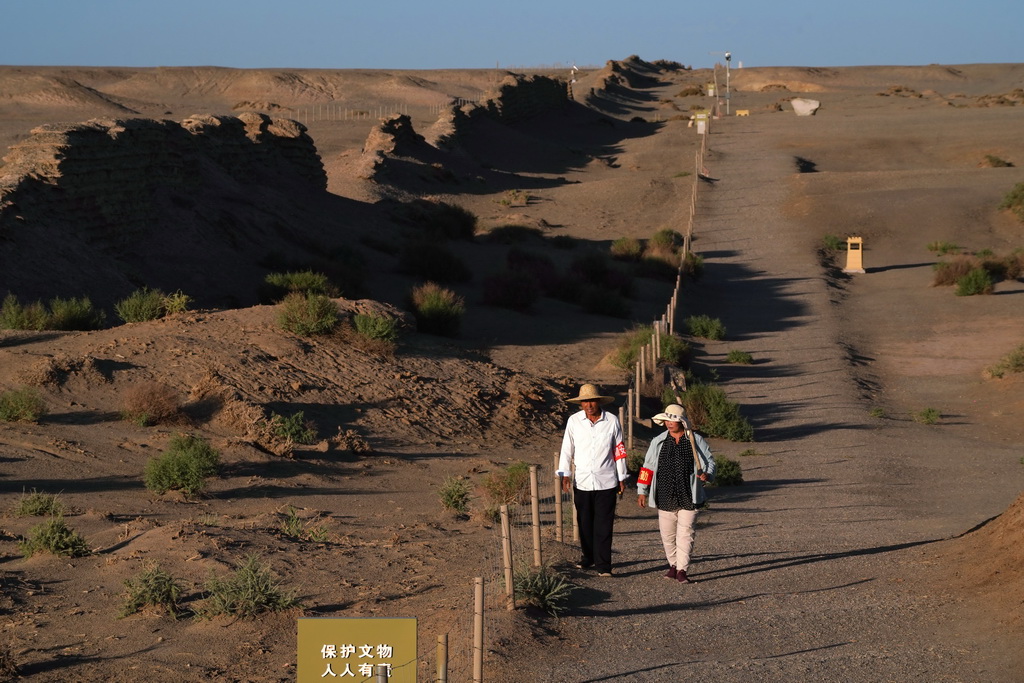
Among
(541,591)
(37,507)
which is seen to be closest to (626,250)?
(37,507)

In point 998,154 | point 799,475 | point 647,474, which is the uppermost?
point 998,154

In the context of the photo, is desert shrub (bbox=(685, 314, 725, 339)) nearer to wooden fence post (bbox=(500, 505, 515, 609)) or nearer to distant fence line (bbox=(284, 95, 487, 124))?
wooden fence post (bbox=(500, 505, 515, 609))

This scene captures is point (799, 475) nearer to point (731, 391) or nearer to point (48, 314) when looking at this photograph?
point (731, 391)

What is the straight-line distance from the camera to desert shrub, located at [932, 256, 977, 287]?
3397 cm

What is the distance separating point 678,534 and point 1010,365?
672 inches

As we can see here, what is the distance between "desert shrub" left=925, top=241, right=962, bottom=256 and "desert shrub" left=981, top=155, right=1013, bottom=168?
18.7 metres

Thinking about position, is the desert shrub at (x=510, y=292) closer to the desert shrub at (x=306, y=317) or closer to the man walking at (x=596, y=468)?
the desert shrub at (x=306, y=317)

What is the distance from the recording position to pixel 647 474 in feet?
32.2

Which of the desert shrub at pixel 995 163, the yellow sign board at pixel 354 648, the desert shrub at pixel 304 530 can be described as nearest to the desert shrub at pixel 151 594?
the desert shrub at pixel 304 530

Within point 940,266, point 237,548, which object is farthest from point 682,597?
point 940,266

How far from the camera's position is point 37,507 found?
11.4m

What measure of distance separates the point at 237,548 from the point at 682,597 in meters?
3.77

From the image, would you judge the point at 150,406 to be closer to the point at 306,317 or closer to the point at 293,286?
the point at 306,317

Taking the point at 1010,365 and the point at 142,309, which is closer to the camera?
the point at 142,309
